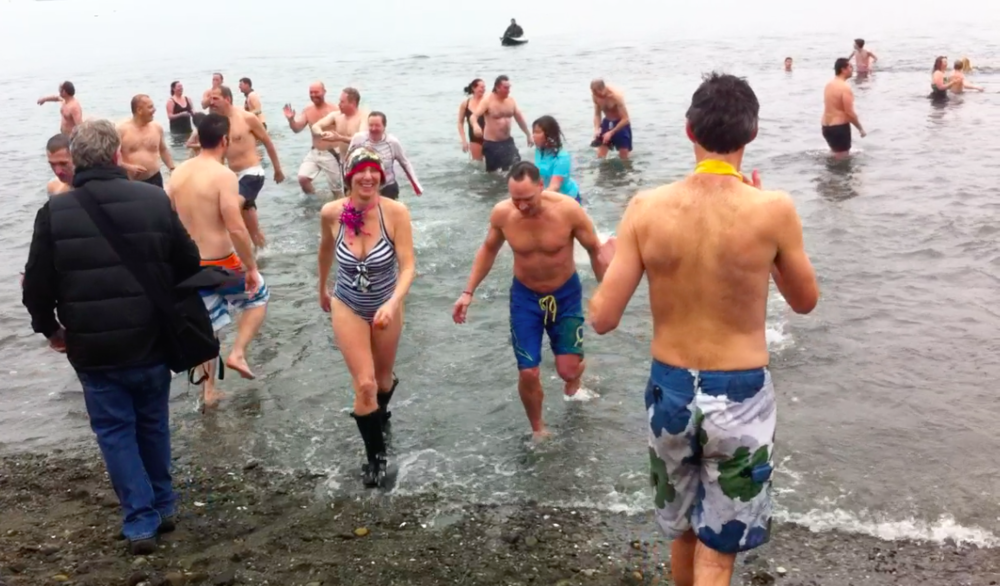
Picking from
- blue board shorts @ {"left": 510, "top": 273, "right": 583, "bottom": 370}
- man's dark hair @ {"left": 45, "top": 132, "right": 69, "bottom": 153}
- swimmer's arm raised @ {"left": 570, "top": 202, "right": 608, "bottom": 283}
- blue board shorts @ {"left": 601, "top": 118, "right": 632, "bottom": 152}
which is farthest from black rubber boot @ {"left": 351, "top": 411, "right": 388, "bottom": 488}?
blue board shorts @ {"left": 601, "top": 118, "right": 632, "bottom": 152}

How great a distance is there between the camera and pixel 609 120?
596 inches

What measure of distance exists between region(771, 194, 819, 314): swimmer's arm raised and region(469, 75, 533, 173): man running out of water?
34.8 ft

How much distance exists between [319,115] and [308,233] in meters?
1.97

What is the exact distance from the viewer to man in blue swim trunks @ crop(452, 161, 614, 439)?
5.68 meters

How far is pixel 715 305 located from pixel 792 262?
0.97 feet

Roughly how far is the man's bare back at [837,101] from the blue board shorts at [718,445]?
12789mm

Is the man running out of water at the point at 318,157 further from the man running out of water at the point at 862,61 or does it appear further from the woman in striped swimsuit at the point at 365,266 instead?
the man running out of water at the point at 862,61

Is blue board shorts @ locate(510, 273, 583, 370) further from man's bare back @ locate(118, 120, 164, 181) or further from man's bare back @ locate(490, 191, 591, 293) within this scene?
man's bare back @ locate(118, 120, 164, 181)

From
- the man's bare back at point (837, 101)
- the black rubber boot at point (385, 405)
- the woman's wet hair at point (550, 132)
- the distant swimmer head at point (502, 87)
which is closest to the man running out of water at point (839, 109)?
the man's bare back at point (837, 101)

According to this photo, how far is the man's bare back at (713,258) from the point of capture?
3.11 metres

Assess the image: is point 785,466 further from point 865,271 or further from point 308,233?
point 308,233

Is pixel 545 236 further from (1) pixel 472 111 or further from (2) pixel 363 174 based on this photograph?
(1) pixel 472 111

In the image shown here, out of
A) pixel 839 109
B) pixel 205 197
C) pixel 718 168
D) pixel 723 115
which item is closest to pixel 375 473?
pixel 205 197

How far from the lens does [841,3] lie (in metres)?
70.9
